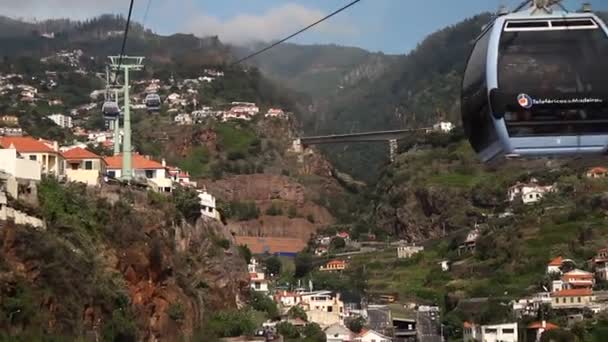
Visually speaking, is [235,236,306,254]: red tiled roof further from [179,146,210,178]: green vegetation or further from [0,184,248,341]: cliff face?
[0,184,248,341]: cliff face

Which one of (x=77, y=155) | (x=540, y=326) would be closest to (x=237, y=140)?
(x=540, y=326)

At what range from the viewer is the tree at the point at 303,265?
105438 mm

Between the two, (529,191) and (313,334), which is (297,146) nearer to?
(529,191)

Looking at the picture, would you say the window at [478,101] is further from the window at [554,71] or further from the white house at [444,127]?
the white house at [444,127]

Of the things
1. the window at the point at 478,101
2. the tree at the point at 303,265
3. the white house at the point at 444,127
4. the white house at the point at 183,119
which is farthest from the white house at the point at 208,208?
the white house at the point at 444,127

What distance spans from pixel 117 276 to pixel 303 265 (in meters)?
60.7

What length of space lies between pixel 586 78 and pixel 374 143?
14795 cm

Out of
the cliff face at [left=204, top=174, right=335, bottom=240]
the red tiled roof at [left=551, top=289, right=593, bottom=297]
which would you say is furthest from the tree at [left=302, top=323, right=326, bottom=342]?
the cliff face at [left=204, top=174, right=335, bottom=240]

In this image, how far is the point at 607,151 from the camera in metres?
→ 14.1

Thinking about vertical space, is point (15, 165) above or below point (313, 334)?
above

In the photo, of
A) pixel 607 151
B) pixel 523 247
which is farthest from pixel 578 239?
pixel 607 151

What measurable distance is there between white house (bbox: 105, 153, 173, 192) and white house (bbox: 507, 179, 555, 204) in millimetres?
42074

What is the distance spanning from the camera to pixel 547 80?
45.4 ft

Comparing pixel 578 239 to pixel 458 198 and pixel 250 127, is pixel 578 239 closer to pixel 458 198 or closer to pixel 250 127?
pixel 458 198
